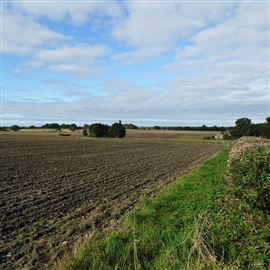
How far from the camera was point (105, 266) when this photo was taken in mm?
4027

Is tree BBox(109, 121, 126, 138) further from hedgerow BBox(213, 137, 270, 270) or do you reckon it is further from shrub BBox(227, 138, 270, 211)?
shrub BBox(227, 138, 270, 211)

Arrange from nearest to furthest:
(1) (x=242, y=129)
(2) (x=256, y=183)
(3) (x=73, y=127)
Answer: (2) (x=256, y=183)
(1) (x=242, y=129)
(3) (x=73, y=127)

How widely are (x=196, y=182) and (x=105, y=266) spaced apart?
828 cm

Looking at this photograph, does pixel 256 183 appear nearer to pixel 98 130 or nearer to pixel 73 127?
pixel 98 130

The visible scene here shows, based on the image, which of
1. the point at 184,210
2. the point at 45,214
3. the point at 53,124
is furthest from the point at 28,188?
the point at 53,124

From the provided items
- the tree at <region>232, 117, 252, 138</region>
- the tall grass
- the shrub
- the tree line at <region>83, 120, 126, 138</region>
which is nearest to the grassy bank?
the tall grass

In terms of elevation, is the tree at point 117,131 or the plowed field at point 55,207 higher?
the tree at point 117,131

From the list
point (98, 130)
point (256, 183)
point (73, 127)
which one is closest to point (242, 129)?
point (98, 130)

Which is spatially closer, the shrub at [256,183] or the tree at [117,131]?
the shrub at [256,183]

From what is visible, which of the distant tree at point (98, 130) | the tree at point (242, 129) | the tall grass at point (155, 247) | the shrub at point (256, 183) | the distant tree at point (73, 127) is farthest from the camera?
the distant tree at point (73, 127)

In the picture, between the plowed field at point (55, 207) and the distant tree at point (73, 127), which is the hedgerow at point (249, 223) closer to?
the plowed field at point (55, 207)

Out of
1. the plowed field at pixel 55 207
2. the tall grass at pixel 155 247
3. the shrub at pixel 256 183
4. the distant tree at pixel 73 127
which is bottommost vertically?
the plowed field at pixel 55 207

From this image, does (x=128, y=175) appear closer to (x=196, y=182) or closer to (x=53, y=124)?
(x=196, y=182)

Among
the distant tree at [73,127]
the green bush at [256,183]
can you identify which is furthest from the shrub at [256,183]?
the distant tree at [73,127]
